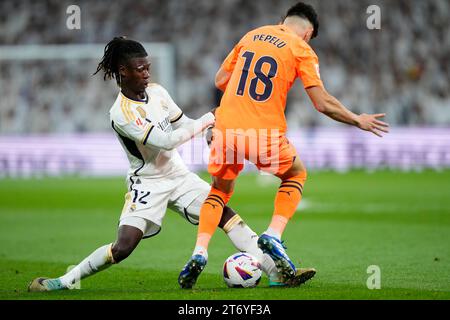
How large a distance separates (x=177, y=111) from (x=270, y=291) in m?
1.80

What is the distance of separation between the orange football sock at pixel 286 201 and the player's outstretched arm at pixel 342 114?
27.3 inches

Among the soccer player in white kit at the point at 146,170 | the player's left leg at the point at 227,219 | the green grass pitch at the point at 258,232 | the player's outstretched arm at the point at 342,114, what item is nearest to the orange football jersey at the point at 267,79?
Answer: the player's outstretched arm at the point at 342,114

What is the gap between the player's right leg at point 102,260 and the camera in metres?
7.35

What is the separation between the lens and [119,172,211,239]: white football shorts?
7508 millimetres

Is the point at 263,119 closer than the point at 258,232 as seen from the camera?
Yes

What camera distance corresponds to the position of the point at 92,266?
7.47m

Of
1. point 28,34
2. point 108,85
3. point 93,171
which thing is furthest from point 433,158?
point 28,34

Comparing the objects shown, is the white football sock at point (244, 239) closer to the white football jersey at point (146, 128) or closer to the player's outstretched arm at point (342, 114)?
the white football jersey at point (146, 128)

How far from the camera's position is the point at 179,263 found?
956 centimetres

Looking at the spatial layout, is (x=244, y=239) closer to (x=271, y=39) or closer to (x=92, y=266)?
(x=92, y=266)

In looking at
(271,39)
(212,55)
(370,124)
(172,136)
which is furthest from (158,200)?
(212,55)

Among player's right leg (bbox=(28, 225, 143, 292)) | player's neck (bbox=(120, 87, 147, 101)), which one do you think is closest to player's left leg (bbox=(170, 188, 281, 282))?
player's right leg (bbox=(28, 225, 143, 292))

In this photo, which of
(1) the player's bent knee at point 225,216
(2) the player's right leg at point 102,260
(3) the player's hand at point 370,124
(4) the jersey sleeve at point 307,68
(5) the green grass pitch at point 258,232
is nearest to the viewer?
(3) the player's hand at point 370,124

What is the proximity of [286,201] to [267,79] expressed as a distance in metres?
1.00
